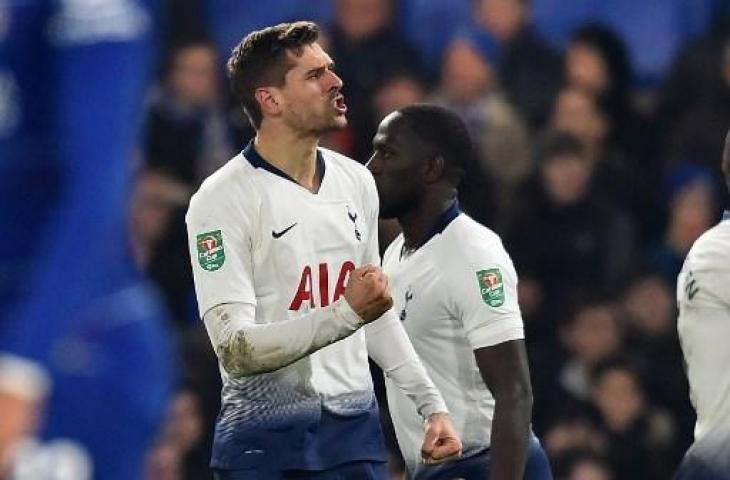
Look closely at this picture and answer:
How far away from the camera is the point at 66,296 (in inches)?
123

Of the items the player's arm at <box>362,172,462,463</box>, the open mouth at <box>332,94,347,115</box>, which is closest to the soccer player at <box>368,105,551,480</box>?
the player's arm at <box>362,172,462,463</box>

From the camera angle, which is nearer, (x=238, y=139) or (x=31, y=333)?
(x=31, y=333)

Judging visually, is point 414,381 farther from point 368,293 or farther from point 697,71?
point 697,71

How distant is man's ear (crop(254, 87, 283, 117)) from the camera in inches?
199

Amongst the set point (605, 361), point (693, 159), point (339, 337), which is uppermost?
point (339, 337)

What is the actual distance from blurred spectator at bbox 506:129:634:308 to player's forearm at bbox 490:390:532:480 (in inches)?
144

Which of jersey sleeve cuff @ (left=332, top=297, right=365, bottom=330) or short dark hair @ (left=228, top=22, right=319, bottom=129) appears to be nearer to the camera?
jersey sleeve cuff @ (left=332, top=297, right=365, bottom=330)

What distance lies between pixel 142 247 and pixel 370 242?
347cm

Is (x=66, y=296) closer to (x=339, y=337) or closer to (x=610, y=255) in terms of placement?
(x=339, y=337)

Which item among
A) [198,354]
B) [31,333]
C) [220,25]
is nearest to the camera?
[31,333]

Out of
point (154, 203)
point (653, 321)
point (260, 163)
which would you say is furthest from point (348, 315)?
point (653, 321)

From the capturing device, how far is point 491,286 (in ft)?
17.6

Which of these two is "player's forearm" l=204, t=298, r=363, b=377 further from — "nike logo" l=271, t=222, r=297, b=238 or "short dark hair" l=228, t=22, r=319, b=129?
"short dark hair" l=228, t=22, r=319, b=129

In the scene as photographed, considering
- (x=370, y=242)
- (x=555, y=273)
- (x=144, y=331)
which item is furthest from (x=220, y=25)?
(x=144, y=331)
